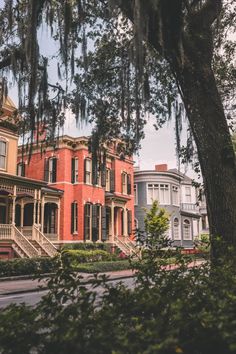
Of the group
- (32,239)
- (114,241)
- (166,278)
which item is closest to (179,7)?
(166,278)

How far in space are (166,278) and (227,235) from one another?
82.4 inches

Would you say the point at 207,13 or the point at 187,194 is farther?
the point at 187,194

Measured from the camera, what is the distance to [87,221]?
31.9 m

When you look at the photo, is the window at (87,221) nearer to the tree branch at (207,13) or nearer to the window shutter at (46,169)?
the window shutter at (46,169)

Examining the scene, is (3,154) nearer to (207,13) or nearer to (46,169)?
(46,169)

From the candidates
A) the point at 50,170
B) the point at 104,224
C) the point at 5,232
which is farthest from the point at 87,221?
the point at 5,232

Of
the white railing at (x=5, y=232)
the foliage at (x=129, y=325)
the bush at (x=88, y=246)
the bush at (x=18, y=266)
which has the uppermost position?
the white railing at (x=5, y=232)

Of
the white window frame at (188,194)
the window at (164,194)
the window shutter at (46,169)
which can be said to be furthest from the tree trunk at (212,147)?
the white window frame at (188,194)

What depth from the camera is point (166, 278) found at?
416 cm

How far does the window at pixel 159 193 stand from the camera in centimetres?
4197

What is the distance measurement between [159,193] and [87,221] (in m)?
12.5

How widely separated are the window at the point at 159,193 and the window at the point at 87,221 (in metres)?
11.1

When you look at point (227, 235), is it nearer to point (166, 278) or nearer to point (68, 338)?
point (166, 278)

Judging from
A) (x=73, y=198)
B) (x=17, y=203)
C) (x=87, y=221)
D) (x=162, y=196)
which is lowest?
(x=87, y=221)
